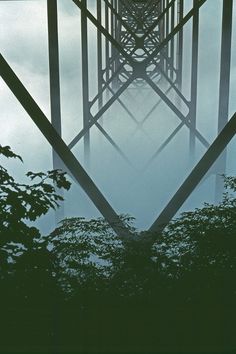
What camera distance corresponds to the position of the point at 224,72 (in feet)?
24.8

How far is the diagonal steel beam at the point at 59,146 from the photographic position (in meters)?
4.49

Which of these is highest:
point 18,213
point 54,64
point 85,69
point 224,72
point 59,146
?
point 85,69

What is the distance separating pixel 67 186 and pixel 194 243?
7.30 feet

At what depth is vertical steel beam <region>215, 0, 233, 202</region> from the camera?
6.49m

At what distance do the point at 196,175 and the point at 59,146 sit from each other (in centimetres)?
187

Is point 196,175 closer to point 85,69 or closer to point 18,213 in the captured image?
point 18,213

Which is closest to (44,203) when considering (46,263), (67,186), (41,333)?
(67,186)

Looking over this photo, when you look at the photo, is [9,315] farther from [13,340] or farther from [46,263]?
[46,263]

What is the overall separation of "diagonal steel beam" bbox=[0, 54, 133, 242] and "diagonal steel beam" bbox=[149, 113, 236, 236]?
0.53m

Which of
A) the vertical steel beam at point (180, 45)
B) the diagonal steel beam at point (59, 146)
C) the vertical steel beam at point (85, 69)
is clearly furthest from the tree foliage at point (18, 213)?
the vertical steel beam at point (180, 45)

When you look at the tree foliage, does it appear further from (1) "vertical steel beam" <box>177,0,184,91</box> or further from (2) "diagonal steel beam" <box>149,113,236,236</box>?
(1) "vertical steel beam" <box>177,0,184,91</box>

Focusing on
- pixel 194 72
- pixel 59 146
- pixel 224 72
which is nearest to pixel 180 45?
pixel 194 72

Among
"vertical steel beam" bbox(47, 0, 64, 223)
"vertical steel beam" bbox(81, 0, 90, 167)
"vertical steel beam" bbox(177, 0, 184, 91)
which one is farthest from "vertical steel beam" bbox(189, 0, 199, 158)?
"vertical steel beam" bbox(47, 0, 64, 223)

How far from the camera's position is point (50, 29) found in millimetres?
6637
